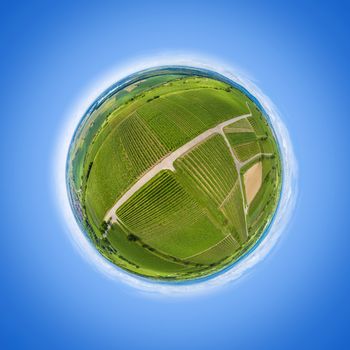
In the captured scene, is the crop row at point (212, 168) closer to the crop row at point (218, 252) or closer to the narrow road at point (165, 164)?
the narrow road at point (165, 164)

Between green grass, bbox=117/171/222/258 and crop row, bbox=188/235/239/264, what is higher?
green grass, bbox=117/171/222/258

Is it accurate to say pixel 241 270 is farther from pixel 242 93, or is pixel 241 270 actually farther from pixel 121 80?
pixel 121 80

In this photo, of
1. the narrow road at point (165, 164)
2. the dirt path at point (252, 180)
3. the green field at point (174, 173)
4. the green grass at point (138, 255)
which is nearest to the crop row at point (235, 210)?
the green field at point (174, 173)

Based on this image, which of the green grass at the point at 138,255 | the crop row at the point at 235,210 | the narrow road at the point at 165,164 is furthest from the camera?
the green grass at the point at 138,255

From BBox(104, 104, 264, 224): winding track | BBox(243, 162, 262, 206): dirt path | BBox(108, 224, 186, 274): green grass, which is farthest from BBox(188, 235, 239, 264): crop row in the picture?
BBox(104, 104, 264, 224): winding track

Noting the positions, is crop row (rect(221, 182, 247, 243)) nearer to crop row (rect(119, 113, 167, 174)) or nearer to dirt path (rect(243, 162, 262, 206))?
dirt path (rect(243, 162, 262, 206))

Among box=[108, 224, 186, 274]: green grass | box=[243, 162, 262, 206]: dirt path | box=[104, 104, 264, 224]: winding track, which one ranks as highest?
box=[104, 104, 264, 224]: winding track

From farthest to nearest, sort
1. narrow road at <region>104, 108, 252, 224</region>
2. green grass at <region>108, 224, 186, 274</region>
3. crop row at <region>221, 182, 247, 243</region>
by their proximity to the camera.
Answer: green grass at <region>108, 224, 186, 274</region> < crop row at <region>221, 182, 247, 243</region> < narrow road at <region>104, 108, 252, 224</region>
